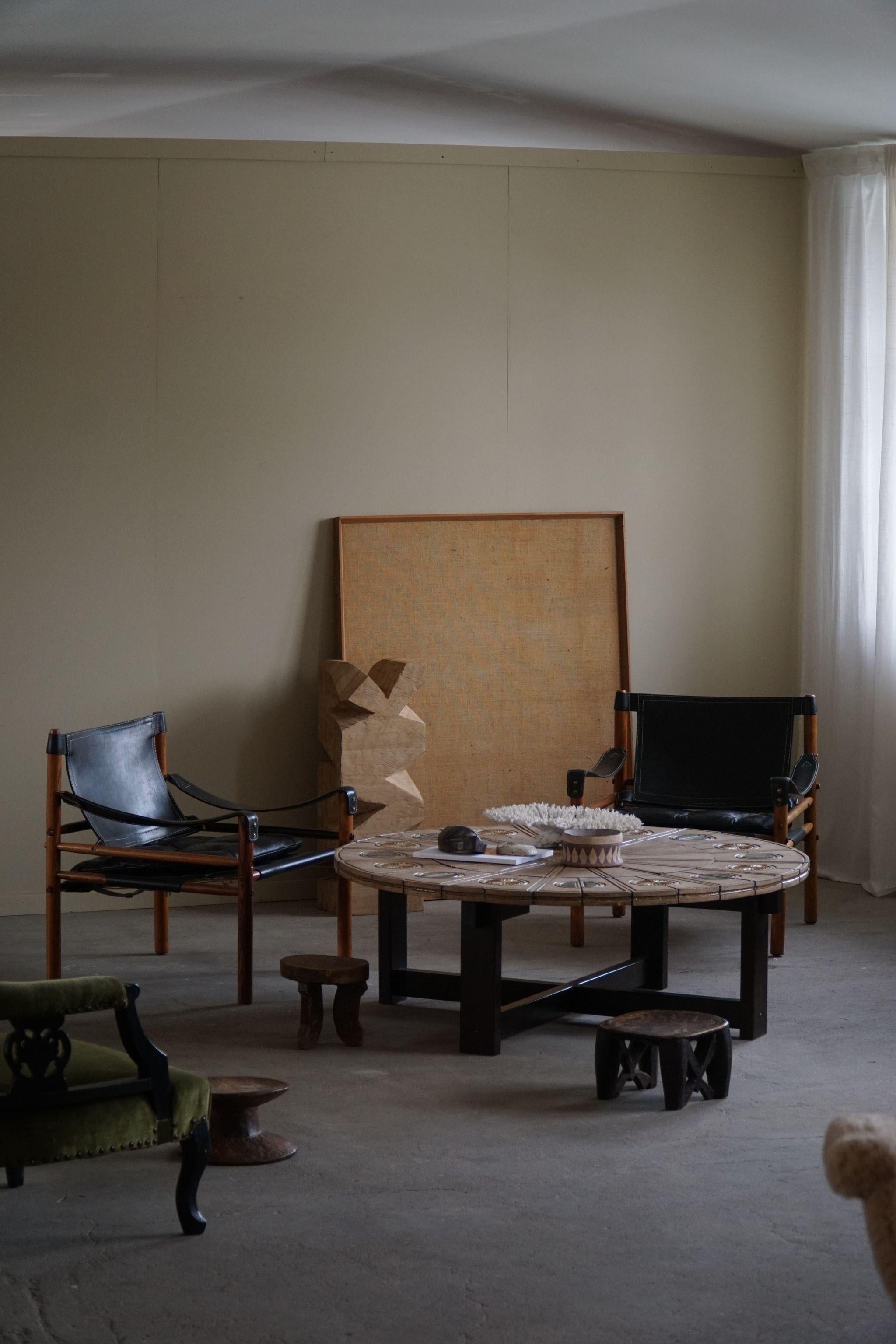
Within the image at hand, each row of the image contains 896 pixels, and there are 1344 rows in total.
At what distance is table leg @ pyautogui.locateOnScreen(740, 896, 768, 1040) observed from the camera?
14.3ft

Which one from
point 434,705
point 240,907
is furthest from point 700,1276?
point 434,705

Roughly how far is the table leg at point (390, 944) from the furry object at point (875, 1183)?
2808mm

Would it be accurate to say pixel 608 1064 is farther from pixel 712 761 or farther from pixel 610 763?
pixel 712 761

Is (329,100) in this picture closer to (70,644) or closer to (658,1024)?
(70,644)

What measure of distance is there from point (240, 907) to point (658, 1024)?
1.52 meters

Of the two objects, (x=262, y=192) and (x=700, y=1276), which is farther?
(x=262, y=192)

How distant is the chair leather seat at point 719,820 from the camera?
550 centimetres

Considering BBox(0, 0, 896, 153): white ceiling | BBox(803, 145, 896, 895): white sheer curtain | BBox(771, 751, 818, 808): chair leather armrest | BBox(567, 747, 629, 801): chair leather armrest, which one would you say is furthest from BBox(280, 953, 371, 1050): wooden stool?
BBox(0, 0, 896, 153): white ceiling

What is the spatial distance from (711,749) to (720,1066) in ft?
7.58

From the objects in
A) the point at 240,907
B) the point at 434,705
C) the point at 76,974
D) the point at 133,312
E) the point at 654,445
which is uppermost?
the point at 133,312

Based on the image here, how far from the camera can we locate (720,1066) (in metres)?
3.86

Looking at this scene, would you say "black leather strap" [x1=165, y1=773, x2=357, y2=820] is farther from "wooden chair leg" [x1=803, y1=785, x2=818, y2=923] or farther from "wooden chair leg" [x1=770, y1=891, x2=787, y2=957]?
"wooden chair leg" [x1=803, y1=785, x2=818, y2=923]

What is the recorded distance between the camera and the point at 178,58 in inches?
223

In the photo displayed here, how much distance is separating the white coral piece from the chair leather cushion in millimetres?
1765
